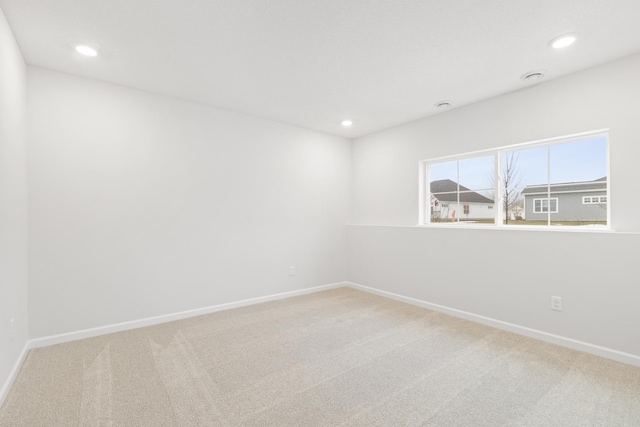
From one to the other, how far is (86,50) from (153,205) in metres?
1.45

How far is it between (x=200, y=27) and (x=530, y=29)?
2.29 m

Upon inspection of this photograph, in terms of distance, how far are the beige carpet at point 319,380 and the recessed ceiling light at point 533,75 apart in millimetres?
2420

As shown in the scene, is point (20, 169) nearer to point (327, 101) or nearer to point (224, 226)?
point (224, 226)

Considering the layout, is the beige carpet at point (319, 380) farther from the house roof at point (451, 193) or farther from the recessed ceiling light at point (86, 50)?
the recessed ceiling light at point (86, 50)

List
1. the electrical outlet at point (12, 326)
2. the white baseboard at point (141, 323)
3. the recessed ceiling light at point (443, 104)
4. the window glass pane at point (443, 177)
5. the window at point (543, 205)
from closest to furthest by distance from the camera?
the electrical outlet at point (12, 326) < the white baseboard at point (141, 323) < the window at point (543, 205) < the recessed ceiling light at point (443, 104) < the window glass pane at point (443, 177)

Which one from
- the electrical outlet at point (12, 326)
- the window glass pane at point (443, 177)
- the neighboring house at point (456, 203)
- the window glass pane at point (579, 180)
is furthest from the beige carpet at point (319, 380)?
the window glass pane at point (443, 177)

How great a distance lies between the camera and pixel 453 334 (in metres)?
2.87

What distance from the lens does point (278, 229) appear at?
4105 millimetres

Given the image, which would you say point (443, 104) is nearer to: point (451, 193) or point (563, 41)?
point (451, 193)

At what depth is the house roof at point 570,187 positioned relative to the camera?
2.66 meters

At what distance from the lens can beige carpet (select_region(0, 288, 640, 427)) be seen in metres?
1.71

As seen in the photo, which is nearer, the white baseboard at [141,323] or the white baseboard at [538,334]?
the white baseboard at [538,334]

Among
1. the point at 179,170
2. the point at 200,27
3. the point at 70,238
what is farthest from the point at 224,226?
the point at 200,27

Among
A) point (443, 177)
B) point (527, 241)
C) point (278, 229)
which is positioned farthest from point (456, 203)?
point (278, 229)
